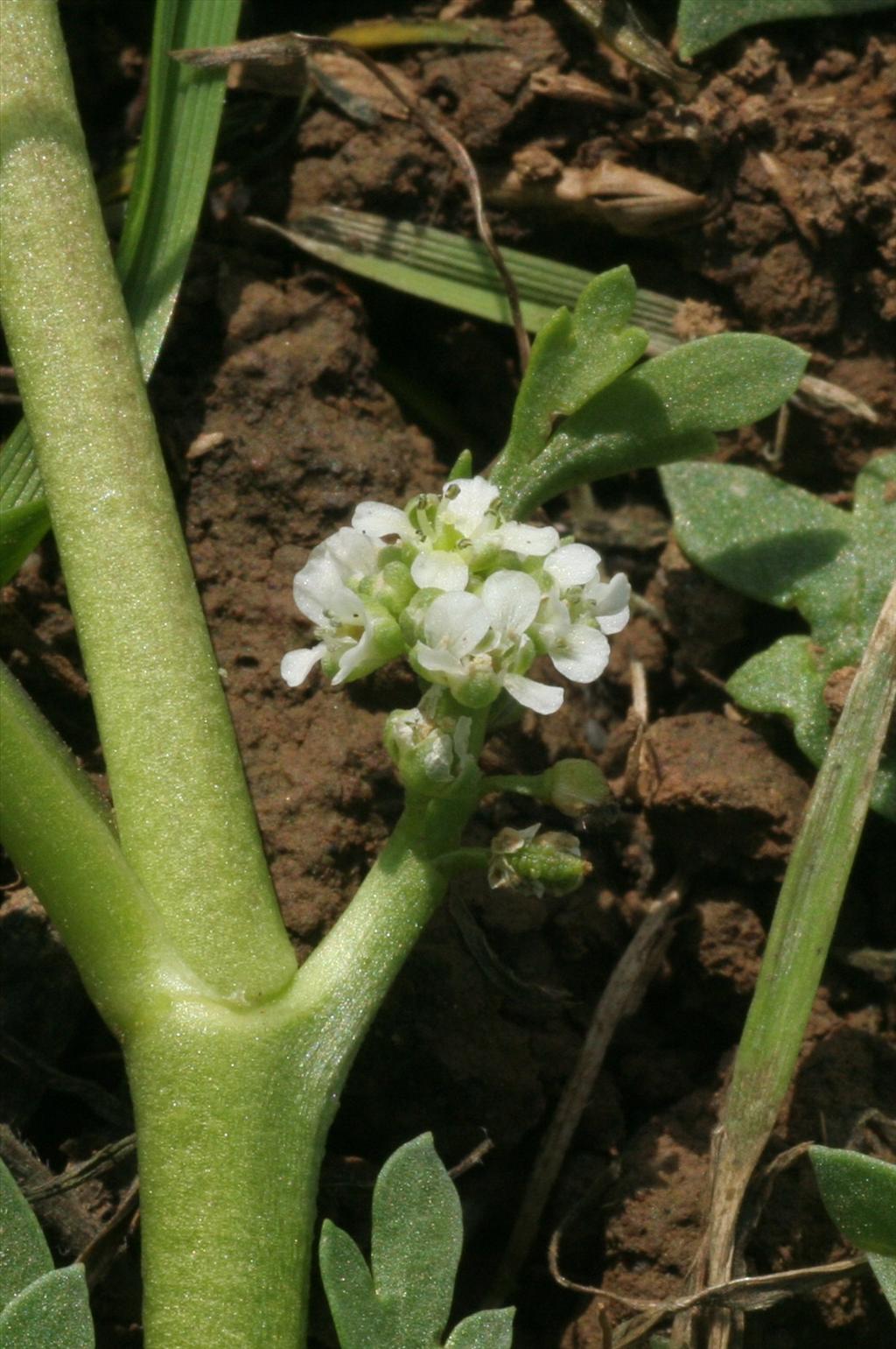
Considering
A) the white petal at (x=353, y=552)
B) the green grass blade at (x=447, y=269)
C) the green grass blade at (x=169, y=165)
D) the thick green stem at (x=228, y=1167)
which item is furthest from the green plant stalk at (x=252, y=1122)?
the green grass blade at (x=447, y=269)

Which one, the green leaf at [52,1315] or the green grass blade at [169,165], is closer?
the green leaf at [52,1315]

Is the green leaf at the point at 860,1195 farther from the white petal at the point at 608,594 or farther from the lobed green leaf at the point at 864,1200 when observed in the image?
the white petal at the point at 608,594

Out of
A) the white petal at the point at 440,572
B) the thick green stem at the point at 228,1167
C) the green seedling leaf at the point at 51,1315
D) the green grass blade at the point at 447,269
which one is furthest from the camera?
the green grass blade at the point at 447,269

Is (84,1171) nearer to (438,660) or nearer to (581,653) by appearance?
(438,660)

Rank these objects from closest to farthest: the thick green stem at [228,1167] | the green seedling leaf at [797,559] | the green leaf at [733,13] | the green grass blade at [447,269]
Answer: the thick green stem at [228,1167]
the green seedling leaf at [797,559]
the green leaf at [733,13]
the green grass blade at [447,269]

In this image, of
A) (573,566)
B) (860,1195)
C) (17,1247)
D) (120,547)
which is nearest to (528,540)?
(573,566)

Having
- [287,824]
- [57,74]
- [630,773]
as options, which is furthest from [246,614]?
[57,74]
